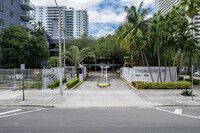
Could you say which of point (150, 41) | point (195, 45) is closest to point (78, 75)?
point (150, 41)

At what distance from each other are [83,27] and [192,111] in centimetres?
13737

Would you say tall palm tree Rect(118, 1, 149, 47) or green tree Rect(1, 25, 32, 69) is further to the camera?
green tree Rect(1, 25, 32, 69)

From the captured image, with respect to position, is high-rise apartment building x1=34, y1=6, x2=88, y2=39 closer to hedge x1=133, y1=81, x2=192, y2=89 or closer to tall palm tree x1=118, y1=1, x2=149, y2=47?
tall palm tree x1=118, y1=1, x2=149, y2=47

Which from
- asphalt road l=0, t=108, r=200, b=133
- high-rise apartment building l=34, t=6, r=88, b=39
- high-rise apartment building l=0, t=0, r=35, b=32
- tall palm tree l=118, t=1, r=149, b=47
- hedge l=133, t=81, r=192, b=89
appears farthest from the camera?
high-rise apartment building l=34, t=6, r=88, b=39

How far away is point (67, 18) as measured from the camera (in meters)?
135

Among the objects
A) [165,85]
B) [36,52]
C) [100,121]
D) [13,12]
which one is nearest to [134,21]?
[165,85]

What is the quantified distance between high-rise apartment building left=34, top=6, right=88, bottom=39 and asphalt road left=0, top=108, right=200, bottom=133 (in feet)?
407

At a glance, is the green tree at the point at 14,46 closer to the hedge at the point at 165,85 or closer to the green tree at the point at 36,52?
the green tree at the point at 36,52

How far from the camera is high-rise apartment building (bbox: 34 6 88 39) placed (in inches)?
5003

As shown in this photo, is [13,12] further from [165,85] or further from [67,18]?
[67,18]

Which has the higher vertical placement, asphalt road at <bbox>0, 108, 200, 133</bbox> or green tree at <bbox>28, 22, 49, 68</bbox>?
green tree at <bbox>28, 22, 49, 68</bbox>

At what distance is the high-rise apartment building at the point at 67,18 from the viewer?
127m

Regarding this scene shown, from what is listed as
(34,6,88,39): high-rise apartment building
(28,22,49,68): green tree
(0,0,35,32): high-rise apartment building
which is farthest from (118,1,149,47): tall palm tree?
(34,6,88,39): high-rise apartment building

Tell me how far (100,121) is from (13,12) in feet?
114
